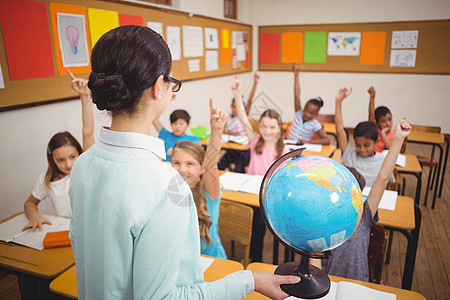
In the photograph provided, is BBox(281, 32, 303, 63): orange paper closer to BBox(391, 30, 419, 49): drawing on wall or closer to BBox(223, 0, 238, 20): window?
BBox(223, 0, 238, 20): window

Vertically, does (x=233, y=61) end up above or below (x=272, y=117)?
above

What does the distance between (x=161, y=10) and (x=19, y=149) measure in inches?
95.8

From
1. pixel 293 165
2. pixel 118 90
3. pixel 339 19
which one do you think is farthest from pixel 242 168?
pixel 339 19

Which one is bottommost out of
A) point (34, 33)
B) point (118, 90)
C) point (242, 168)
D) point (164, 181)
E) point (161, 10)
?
point (242, 168)

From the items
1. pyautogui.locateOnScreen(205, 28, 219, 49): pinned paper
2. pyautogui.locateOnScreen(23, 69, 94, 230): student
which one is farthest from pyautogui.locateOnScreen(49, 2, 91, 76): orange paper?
pyautogui.locateOnScreen(205, 28, 219, 49): pinned paper

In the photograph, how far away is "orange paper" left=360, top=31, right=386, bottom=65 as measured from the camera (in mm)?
6395

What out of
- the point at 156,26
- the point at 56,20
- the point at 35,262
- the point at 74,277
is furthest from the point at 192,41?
the point at 74,277

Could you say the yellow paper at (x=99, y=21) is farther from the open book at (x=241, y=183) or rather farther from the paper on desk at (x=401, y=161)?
the paper on desk at (x=401, y=161)

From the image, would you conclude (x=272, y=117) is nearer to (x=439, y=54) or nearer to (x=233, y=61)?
(x=233, y=61)

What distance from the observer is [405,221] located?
78.0 inches

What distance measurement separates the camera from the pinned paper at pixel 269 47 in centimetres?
712

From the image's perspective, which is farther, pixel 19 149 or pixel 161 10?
pixel 161 10

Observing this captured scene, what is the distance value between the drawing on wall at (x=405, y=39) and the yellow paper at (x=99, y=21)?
5198mm

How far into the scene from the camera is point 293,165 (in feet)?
2.98
